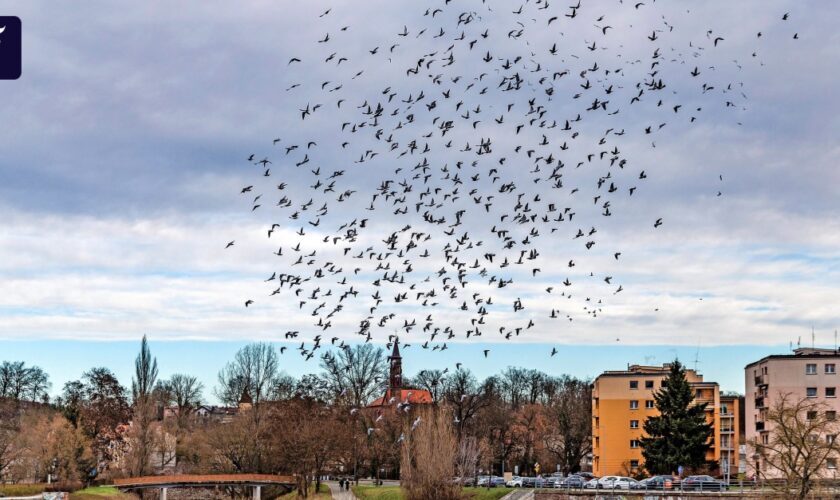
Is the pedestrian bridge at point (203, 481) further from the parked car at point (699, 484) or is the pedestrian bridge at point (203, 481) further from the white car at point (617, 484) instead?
the parked car at point (699, 484)

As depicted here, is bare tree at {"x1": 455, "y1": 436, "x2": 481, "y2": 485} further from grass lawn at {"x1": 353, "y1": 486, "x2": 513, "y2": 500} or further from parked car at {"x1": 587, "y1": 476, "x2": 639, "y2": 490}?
parked car at {"x1": 587, "y1": 476, "x2": 639, "y2": 490}

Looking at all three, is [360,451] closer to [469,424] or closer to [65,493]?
[469,424]

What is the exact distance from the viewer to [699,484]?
2879 inches

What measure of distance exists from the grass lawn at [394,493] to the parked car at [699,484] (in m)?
13.4

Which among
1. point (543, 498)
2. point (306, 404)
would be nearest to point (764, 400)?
point (543, 498)

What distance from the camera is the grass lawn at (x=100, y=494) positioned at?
265 feet

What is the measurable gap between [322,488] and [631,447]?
3076cm

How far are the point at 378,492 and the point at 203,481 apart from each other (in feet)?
52.4

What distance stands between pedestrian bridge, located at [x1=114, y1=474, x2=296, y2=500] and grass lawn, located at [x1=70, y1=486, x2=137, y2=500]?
955 millimetres

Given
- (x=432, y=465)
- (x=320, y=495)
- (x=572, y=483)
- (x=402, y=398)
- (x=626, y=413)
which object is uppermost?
(x=402, y=398)

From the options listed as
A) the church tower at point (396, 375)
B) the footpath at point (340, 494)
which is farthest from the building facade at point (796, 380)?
the church tower at point (396, 375)

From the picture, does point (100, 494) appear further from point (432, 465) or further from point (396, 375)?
point (396, 375)

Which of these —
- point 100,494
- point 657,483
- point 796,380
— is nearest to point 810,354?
point 796,380

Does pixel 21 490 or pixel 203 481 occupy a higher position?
pixel 203 481
